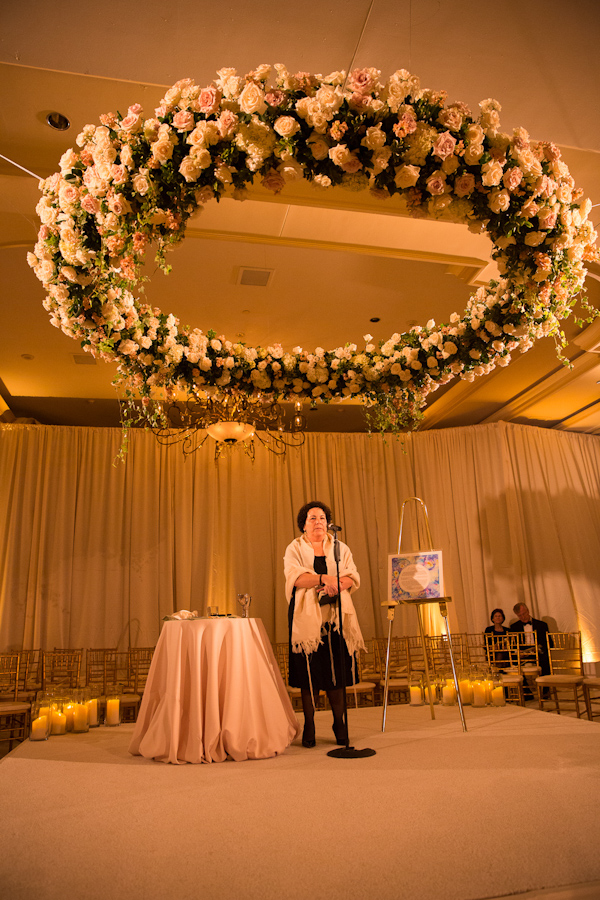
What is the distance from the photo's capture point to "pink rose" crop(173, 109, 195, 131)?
108 inches

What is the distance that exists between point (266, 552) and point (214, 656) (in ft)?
19.5

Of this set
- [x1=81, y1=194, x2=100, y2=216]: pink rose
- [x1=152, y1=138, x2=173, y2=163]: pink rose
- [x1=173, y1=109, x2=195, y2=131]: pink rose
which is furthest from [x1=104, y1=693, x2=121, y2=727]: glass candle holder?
[x1=173, y1=109, x2=195, y2=131]: pink rose

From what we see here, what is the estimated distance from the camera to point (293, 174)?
2.88m

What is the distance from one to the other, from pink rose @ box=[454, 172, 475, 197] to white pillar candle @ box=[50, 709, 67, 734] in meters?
5.74

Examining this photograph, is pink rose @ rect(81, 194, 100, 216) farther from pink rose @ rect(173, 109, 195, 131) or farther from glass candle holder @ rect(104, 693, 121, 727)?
glass candle holder @ rect(104, 693, 121, 727)

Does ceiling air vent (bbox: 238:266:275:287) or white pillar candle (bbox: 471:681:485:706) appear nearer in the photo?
ceiling air vent (bbox: 238:266:275:287)

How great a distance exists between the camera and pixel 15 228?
17.7 feet

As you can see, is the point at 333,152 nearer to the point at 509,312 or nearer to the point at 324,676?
the point at 509,312

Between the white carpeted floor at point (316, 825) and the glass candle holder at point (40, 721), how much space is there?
47.3 inches

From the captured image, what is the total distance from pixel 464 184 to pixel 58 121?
292 centimetres

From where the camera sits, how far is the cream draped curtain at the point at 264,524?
Result: 9.59 m

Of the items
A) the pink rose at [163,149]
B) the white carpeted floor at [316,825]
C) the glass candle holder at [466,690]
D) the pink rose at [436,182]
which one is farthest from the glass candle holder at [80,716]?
the pink rose at [436,182]

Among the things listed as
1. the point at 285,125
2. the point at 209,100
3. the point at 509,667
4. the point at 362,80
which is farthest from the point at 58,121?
the point at 509,667

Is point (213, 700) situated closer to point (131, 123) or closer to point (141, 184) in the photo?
point (141, 184)
